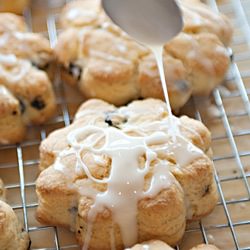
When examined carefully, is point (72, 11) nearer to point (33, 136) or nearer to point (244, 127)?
point (33, 136)

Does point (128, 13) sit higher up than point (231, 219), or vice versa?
point (128, 13)

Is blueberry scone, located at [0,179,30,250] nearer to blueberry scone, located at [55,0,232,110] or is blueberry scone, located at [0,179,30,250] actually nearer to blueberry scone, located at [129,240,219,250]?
blueberry scone, located at [129,240,219,250]

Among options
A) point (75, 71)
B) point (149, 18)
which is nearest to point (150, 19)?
point (149, 18)

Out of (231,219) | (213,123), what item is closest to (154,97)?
(213,123)

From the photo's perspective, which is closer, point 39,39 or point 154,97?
point 154,97

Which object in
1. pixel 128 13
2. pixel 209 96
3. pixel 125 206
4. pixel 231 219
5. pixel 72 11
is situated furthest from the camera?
pixel 72 11

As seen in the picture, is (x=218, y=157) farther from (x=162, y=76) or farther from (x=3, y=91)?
(x=3, y=91)

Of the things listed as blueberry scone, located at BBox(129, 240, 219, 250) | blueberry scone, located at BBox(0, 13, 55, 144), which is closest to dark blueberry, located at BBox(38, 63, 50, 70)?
blueberry scone, located at BBox(0, 13, 55, 144)

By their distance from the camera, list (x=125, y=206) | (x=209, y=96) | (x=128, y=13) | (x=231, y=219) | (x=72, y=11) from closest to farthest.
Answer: (x=125, y=206) < (x=231, y=219) < (x=128, y=13) < (x=209, y=96) < (x=72, y=11)
